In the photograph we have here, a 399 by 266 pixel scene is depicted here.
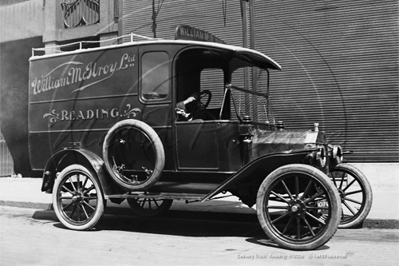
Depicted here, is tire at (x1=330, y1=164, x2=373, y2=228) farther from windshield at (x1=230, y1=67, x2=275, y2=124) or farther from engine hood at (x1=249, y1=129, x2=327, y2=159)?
Result: windshield at (x1=230, y1=67, x2=275, y2=124)

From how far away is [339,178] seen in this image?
798cm

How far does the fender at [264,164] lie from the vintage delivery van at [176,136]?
0.05 ft

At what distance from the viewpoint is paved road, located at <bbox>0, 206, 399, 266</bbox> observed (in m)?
5.35

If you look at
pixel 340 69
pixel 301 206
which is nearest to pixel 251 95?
pixel 301 206

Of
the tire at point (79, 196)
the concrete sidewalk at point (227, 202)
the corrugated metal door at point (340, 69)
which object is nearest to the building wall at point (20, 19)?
the concrete sidewalk at point (227, 202)

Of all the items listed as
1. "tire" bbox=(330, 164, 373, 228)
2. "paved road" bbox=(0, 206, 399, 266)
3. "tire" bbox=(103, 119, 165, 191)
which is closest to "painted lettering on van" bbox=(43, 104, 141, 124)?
"tire" bbox=(103, 119, 165, 191)

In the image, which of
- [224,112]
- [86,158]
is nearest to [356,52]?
[224,112]

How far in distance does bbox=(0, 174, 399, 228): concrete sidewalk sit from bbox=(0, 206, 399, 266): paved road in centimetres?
23

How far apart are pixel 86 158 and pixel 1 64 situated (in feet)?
41.6

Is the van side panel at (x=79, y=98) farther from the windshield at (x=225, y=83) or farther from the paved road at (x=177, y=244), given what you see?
the paved road at (x=177, y=244)

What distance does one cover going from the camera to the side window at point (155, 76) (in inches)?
277

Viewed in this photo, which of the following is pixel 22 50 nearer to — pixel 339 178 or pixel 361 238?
pixel 339 178

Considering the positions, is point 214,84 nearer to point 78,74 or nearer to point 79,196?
point 78,74

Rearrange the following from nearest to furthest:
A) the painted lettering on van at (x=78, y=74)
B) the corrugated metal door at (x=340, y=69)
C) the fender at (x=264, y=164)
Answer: the fender at (x=264, y=164) < the painted lettering on van at (x=78, y=74) < the corrugated metal door at (x=340, y=69)
